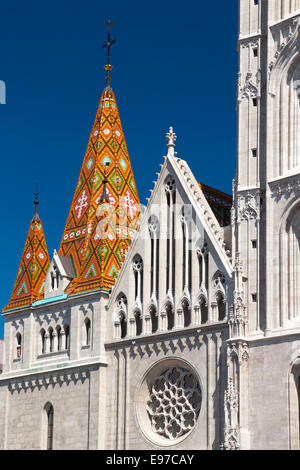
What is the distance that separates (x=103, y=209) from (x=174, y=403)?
23.9 feet

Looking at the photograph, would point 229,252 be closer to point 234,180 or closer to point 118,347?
point 234,180

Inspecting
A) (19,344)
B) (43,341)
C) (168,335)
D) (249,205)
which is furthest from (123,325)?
(249,205)

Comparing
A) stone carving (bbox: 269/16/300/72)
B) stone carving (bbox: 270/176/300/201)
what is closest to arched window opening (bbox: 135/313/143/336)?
stone carving (bbox: 270/176/300/201)

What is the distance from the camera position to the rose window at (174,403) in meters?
30.8

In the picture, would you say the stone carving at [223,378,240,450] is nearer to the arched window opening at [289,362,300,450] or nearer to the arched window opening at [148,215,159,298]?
the arched window opening at [289,362,300,450]

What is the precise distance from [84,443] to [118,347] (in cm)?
308

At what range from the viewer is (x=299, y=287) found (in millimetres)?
29656

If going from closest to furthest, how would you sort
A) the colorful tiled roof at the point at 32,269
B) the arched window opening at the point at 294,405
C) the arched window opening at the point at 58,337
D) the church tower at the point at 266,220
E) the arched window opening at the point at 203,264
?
the arched window opening at the point at 294,405 → the church tower at the point at 266,220 → the arched window opening at the point at 203,264 → the arched window opening at the point at 58,337 → the colorful tiled roof at the point at 32,269

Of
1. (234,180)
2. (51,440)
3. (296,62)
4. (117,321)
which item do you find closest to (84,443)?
(51,440)

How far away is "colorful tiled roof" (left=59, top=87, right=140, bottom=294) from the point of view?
34094 millimetres

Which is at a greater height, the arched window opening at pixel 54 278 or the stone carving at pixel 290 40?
the stone carving at pixel 290 40

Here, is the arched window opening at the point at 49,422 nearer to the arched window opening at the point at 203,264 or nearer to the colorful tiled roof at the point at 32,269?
the colorful tiled roof at the point at 32,269

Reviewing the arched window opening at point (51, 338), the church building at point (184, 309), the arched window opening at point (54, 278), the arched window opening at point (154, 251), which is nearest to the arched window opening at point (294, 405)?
the church building at point (184, 309)

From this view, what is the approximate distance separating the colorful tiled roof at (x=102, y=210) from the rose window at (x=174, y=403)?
380cm
